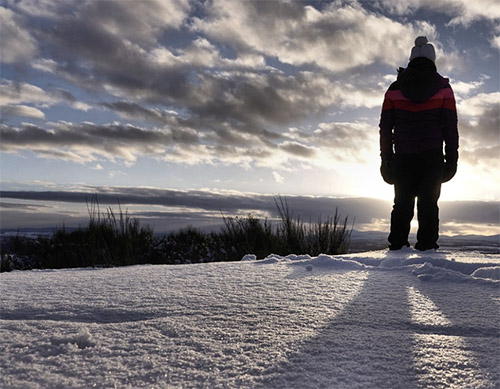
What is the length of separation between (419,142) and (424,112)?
0.26m

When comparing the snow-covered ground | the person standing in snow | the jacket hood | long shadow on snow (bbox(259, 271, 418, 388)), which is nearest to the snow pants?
the person standing in snow

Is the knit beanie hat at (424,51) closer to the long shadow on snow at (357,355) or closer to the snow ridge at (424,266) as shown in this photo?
the snow ridge at (424,266)

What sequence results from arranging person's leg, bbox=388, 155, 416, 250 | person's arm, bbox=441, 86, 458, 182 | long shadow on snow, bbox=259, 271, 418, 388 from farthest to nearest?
person's leg, bbox=388, 155, 416, 250
person's arm, bbox=441, 86, 458, 182
long shadow on snow, bbox=259, 271, 418, 388

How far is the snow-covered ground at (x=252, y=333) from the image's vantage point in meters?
0.97

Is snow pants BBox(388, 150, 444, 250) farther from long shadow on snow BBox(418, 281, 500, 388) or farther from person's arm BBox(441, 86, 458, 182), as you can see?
long shadow on snow BBox(418, 281, 500, 388)

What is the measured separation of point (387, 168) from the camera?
3.93 metres

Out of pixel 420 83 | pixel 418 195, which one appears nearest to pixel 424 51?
pixel 420 83

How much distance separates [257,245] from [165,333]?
17.1 feet

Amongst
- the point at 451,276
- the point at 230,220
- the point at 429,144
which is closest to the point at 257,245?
the point at 230,220

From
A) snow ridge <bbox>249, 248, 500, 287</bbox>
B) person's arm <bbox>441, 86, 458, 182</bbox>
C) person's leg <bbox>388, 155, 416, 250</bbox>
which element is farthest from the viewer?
person's leg <bbox>388, 155, 416, 250</bbox>

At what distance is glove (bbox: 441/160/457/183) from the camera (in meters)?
3.74

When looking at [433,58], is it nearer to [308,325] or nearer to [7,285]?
[308,325]

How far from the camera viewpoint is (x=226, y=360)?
1.04 metres

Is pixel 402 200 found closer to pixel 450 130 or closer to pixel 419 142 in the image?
pixel 419 142
